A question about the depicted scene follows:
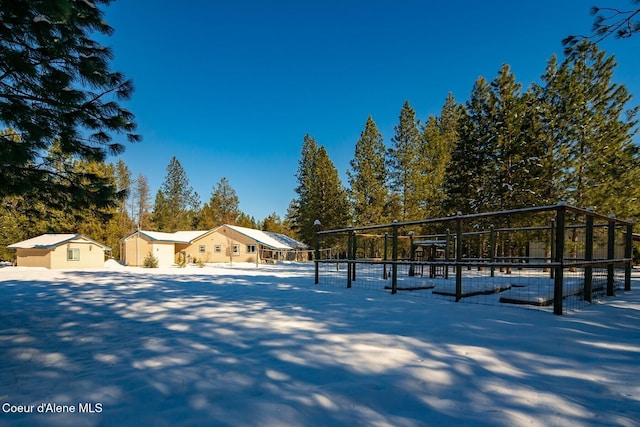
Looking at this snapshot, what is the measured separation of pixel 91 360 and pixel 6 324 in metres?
3.03

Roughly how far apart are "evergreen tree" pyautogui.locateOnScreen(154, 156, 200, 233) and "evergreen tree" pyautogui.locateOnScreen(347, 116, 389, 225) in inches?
1085

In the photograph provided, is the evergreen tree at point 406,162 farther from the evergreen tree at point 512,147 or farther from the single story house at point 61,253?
the single story house at point 61,253

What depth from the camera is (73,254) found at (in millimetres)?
20328

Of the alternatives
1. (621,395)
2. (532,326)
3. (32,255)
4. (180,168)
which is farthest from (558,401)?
(180,168)

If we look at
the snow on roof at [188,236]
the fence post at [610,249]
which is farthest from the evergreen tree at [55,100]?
the snow on roof at [188,236]

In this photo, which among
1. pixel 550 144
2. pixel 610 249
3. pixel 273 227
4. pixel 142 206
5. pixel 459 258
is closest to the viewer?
pixel 459 258

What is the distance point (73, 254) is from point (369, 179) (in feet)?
72.6

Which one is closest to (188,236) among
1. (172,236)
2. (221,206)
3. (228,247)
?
(172,236)

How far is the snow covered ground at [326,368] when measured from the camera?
7.03ft

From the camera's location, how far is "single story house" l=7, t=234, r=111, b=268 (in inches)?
778

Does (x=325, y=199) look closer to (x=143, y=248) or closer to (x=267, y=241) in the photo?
(x=267, y=241)

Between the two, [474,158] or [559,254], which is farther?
[474,158]

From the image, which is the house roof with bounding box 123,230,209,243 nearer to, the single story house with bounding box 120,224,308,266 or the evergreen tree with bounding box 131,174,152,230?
the single story house with bounding box 120,224,308,266

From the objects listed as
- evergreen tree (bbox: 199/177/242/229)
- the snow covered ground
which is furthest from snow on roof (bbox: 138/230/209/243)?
the snow covered ground
